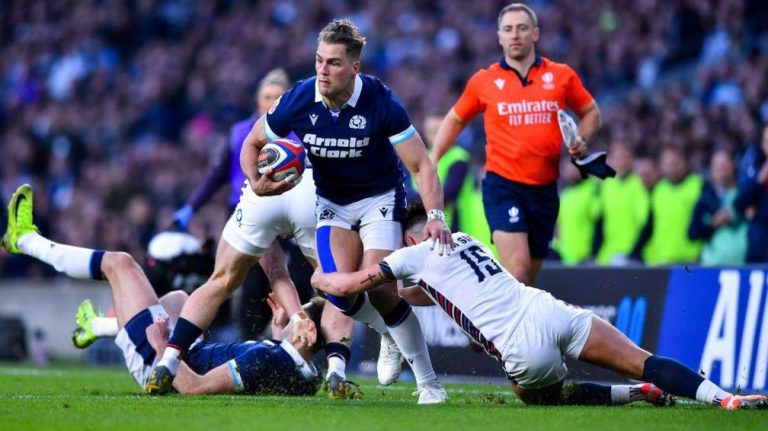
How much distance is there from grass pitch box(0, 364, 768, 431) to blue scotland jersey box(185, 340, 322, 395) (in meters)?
0.20

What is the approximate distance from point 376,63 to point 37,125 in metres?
6.40

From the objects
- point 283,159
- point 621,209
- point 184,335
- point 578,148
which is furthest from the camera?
point 621,209

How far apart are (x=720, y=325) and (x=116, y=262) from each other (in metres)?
4.51

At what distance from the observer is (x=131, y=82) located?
25266 millimetres

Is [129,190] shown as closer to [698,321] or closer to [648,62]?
[648,62]

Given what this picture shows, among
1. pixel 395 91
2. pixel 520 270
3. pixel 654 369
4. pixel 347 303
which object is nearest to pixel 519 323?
pixel 654 369

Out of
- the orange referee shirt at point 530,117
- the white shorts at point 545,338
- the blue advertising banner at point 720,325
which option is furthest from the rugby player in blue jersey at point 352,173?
the blue advertising banner at point 720,325

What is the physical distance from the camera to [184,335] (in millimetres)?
8711

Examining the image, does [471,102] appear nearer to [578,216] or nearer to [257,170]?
[257,170]

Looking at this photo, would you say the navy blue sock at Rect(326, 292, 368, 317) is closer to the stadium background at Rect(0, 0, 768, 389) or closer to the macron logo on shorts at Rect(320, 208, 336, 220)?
the macron logo on shorts at Rect(320, 208, 336, 220)

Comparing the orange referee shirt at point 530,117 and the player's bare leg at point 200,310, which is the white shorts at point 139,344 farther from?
the orange referee shirt at point 530,117

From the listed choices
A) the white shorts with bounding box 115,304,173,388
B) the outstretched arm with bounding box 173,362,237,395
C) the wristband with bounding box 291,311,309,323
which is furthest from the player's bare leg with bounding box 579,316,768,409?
the white shorts with bounding box 115,304,173,388

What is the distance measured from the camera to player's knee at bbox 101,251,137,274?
9.07 meters

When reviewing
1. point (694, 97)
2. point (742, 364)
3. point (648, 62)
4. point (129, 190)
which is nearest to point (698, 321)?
point (742, 364)
